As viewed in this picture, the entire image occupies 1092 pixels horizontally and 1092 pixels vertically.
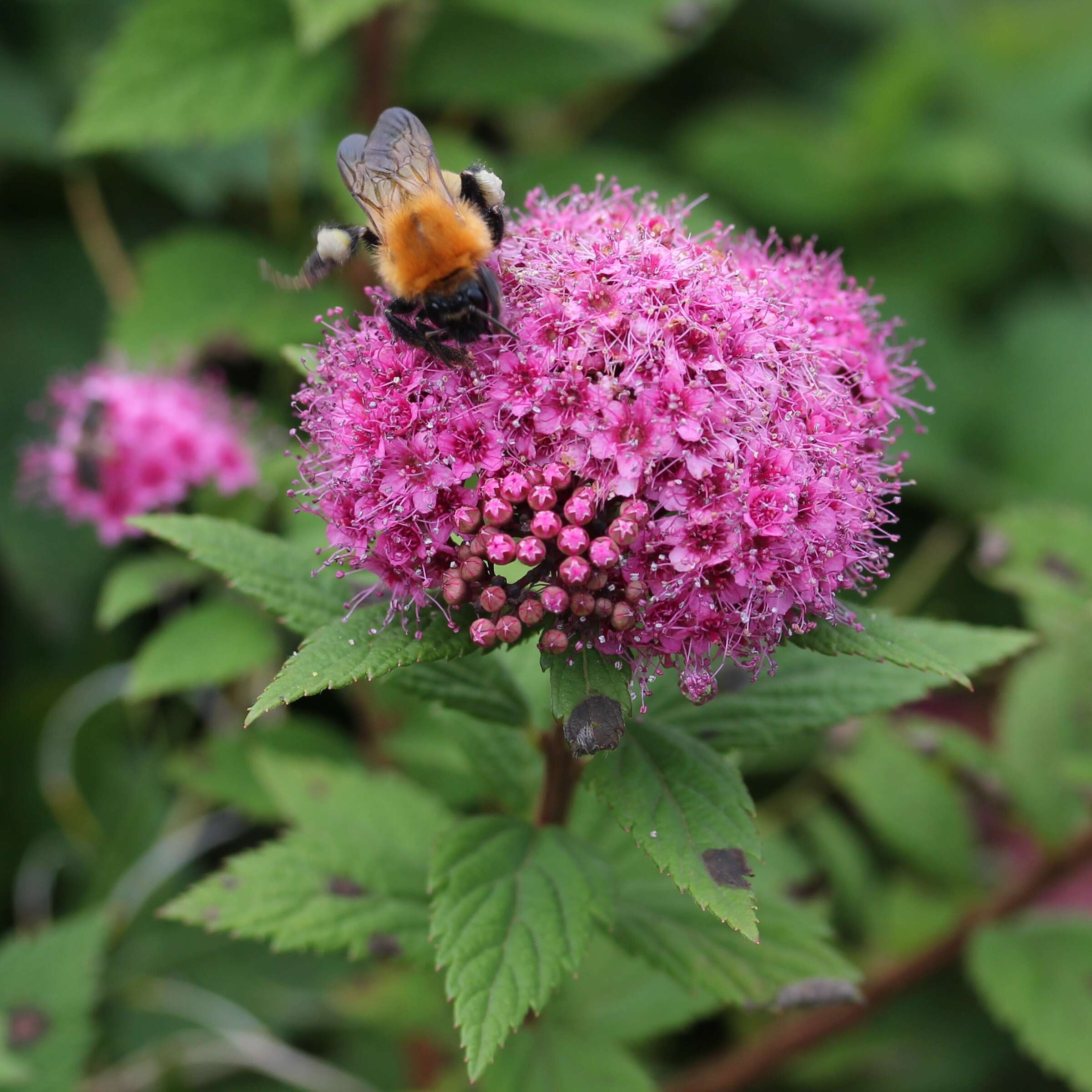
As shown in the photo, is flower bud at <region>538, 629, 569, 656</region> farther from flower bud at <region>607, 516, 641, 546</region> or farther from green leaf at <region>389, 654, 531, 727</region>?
green leaf at <region>389, 654, 531, 727</region>

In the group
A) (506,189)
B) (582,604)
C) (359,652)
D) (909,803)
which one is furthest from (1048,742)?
(506,189)

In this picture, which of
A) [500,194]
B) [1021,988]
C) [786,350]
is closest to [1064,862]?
[1021,988]

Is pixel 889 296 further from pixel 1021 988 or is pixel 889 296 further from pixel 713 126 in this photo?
pixel 1021 988

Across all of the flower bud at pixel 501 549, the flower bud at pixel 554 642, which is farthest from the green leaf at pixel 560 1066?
the flower bud at pixel 501 549

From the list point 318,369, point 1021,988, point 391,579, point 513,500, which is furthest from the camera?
point 1021,988

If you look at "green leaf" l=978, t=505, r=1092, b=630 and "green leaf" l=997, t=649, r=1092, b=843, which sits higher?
"green leaf" l=978, t=505, r=1092, b=630

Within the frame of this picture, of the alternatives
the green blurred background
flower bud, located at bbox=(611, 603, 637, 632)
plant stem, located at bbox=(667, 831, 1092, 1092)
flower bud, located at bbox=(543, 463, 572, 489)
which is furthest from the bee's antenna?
plant stem, located at bbox=(667, 831, 1092, 1092)
